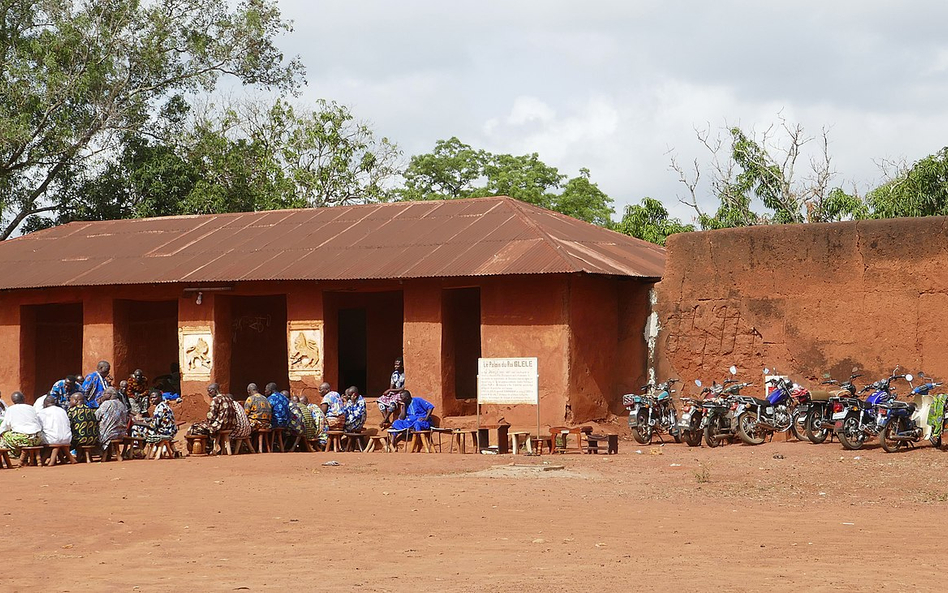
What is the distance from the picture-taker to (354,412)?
56.8ft

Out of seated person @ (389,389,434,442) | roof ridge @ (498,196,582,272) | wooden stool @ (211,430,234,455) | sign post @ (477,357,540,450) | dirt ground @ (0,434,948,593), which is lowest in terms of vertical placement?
dirt ground @ (0,434,948,593)

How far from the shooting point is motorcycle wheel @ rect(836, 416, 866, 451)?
565 inches

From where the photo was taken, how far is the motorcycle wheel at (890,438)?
14.0 m

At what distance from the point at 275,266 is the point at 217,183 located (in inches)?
492

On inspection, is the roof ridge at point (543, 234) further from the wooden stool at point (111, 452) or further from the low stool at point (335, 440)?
the wooden stool at point (111, 452)

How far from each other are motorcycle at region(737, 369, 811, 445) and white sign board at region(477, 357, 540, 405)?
286 cm

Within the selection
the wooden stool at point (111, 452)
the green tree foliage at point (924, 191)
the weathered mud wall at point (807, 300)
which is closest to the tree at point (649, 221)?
the green tree foliage at point (924, 191)

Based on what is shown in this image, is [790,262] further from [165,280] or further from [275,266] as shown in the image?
[165,280]

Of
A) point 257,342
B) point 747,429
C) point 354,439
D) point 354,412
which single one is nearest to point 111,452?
point 354,412

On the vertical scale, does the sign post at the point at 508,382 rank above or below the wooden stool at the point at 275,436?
above

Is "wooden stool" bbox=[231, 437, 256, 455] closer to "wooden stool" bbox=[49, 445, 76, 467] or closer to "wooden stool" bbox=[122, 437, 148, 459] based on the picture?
"wooden stool" bbox=[122, 437, 148, 459]

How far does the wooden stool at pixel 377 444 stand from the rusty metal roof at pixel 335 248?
7.86 ft

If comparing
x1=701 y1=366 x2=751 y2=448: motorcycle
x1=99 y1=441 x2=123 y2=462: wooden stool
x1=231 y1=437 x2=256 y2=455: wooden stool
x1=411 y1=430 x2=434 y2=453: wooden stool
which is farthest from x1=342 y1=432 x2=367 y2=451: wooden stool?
x1=701 y1=366 x2=751 y2=448: motorcycle

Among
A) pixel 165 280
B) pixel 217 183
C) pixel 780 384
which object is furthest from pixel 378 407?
pixel 217 183
